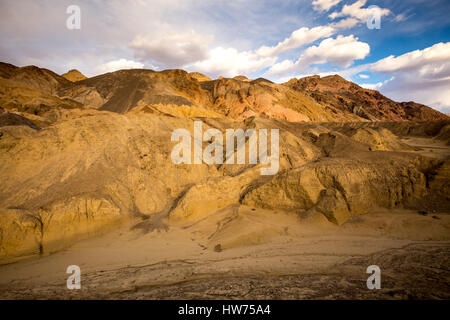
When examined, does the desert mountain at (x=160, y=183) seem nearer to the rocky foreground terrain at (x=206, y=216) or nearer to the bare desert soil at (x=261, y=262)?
the rocky foreground terrain at (x=206, y=216)

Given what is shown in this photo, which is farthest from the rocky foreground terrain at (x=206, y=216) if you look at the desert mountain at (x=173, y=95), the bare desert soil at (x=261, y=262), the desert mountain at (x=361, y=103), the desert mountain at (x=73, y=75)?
the desert mountain at (x=73, y=75)

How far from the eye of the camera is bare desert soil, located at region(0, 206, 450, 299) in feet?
8.91

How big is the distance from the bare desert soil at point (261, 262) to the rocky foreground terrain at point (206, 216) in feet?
0.10

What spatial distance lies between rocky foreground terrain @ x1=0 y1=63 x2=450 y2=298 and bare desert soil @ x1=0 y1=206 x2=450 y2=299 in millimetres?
31

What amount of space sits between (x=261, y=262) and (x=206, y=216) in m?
2.84

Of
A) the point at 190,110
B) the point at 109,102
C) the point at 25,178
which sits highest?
the point at 109,102

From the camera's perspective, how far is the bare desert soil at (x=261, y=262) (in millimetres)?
2715

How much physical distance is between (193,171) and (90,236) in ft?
11.7

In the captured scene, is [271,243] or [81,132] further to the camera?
[81,132]

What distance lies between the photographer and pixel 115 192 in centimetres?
653

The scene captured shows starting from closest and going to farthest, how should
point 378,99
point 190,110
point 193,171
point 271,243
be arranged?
point 271,243
point 193,171
point 190,110
point 378,99

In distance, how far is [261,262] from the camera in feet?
12.7

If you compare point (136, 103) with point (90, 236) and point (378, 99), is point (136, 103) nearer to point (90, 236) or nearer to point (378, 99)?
point (90, 236)
